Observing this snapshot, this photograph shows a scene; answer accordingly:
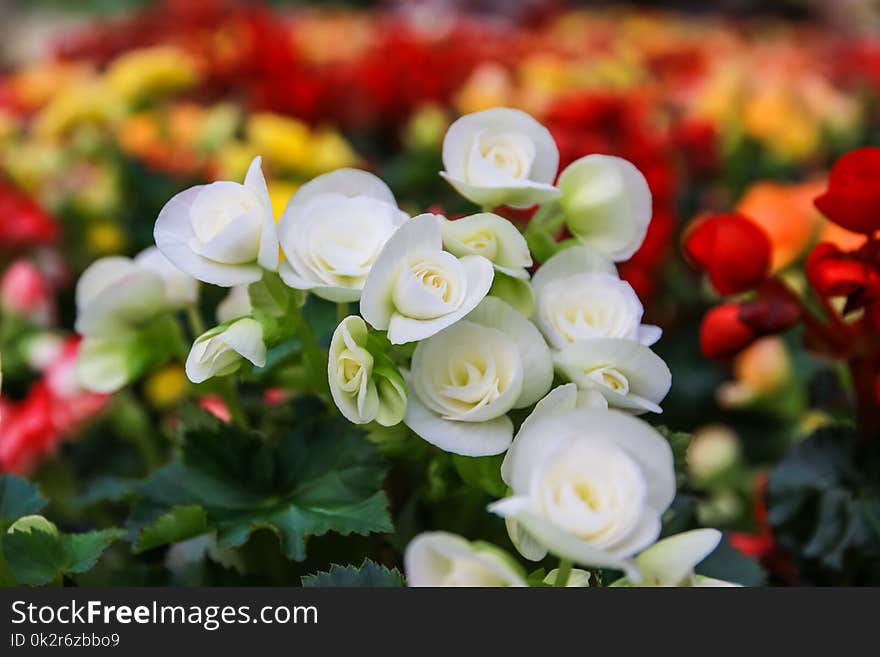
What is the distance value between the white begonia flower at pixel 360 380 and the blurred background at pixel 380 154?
30 cm

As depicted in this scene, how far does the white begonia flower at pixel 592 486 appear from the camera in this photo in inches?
16.2

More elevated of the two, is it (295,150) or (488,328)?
(295,150)

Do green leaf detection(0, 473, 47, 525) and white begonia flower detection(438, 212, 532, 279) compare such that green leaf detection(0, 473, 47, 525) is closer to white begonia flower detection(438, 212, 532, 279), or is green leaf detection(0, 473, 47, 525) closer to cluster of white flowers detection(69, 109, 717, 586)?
cluster of white flowers detection(69, 109, 717, 586)

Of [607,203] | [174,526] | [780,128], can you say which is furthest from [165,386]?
[780,128]

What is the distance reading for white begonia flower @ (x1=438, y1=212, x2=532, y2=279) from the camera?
0.55 metres

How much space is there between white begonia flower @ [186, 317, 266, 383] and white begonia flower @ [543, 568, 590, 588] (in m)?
0.18

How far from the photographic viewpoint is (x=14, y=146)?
1696 millimetres

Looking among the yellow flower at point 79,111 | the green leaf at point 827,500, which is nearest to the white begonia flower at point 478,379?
the green leaf at point 827,500

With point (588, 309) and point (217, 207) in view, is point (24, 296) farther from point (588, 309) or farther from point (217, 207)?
point (588, 309)

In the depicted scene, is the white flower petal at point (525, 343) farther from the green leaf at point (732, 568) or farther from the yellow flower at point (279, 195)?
the yellow flower at point (279, 195)

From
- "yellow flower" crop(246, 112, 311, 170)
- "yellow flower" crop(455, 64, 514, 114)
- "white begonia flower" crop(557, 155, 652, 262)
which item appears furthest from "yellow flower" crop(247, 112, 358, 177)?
"white begonia flower" crop(557, 155, 652, 262)

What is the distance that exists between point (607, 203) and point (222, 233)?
234mm

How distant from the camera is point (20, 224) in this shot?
1260 millimetres

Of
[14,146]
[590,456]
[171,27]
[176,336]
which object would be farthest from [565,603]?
[171,27]
